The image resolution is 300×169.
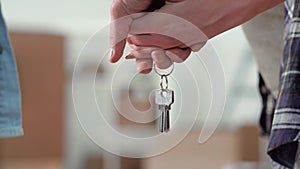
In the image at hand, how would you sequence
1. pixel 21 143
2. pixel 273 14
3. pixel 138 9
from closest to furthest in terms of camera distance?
1. pixel 138 9
2. pixel 273 14
3. pixel 21 143

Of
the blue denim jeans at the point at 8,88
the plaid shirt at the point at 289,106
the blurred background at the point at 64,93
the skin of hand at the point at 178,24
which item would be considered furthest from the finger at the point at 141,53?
the blurred background at the point at 64,93

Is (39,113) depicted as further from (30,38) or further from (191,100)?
(191,100)

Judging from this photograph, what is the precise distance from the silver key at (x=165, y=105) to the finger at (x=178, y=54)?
0.02m

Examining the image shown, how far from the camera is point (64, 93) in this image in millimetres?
2184

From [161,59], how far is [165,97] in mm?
21

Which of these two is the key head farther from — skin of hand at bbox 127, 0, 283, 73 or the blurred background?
the blurred background

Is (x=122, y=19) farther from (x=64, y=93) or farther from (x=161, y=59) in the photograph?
(x=64, y=93)

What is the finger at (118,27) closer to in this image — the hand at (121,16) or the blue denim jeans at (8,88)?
the hand at (121,16)

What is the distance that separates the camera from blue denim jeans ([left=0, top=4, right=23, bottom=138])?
1.98ft

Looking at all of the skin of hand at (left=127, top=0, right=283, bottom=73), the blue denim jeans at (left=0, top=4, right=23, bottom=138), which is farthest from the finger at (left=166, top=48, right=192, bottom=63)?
the blue denim jeans at (left=0, top=4, right=23, bottom=138)

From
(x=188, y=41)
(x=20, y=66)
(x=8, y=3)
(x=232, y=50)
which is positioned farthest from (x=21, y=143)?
(x=188, y=41)

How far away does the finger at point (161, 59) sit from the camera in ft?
0.94

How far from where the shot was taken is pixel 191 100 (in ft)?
1.03

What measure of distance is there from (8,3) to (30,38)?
0.61 ft
